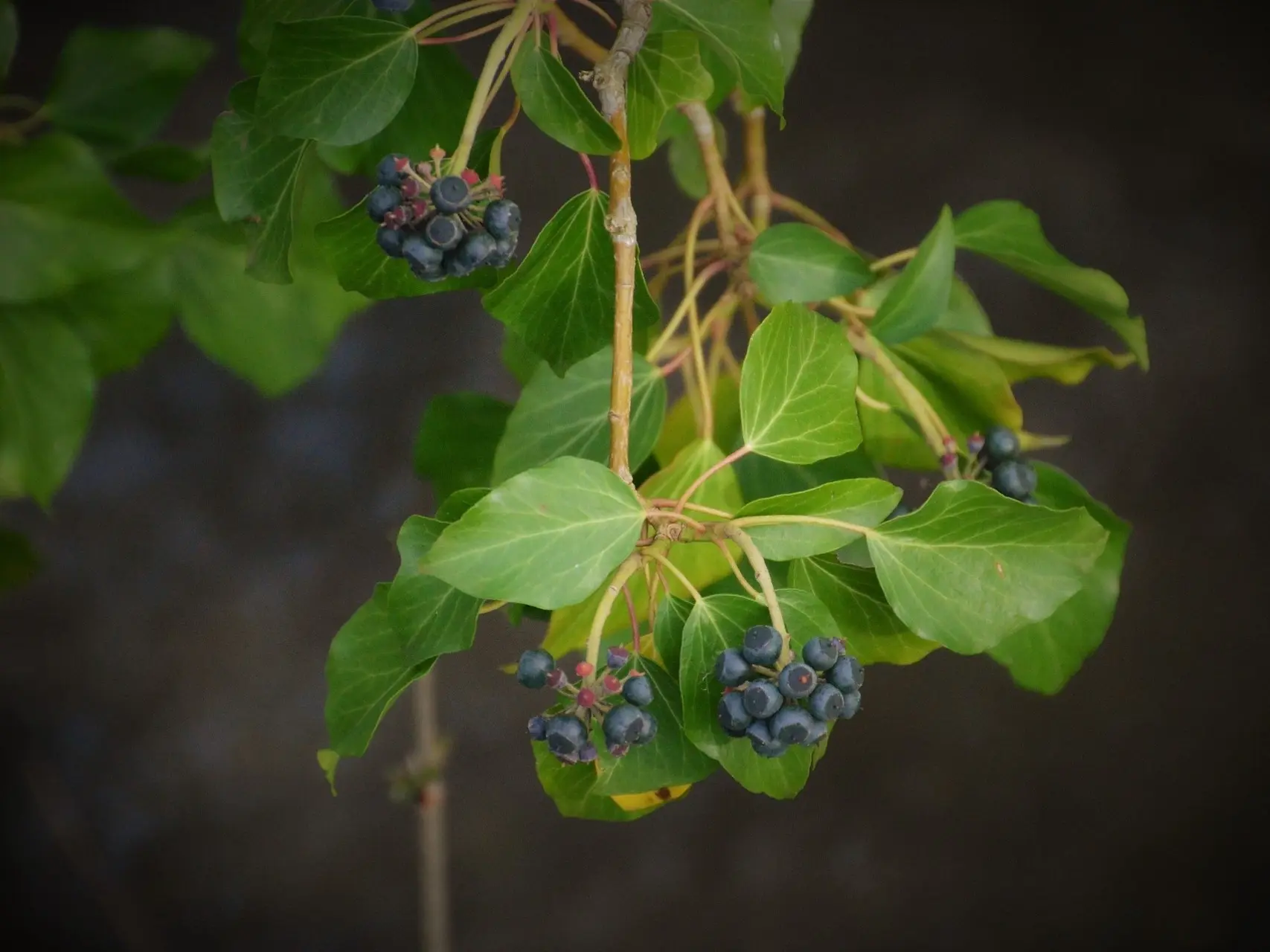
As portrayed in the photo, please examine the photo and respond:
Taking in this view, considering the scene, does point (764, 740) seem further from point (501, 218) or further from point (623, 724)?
point (501, 218)

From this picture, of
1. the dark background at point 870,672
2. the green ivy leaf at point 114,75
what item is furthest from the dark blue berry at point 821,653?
the dark background at point 870,672

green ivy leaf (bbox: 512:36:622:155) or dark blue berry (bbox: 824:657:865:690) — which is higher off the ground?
green ivy leaf (bbox: 512:36:622:155)

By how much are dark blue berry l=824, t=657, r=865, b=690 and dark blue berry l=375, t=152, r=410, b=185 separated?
210mm

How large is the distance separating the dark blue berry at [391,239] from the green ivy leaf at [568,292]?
0.14 ft

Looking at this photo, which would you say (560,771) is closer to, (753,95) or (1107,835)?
(753,95)

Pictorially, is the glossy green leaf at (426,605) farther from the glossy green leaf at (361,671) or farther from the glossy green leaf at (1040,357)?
the glossy green leaf at (1040,357)

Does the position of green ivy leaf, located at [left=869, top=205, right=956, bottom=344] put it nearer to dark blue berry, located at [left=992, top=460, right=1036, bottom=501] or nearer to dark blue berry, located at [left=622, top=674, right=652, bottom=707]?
dark blue berry, located at [left=992, top=460, right=1036, bottom=501]

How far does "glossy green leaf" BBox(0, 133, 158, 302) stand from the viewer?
1.55 feet

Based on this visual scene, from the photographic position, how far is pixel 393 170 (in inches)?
13.4

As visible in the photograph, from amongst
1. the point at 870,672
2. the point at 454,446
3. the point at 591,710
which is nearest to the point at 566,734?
the point at 591,710

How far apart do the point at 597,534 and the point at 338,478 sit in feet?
2.27

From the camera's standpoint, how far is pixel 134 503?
3.06ft

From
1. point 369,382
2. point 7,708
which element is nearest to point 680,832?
point 369,382

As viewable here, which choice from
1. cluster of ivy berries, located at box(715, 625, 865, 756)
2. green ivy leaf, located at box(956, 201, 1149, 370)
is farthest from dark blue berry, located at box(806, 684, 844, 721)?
green ivy leaf, located at box(956, 201, 1149, 370)
